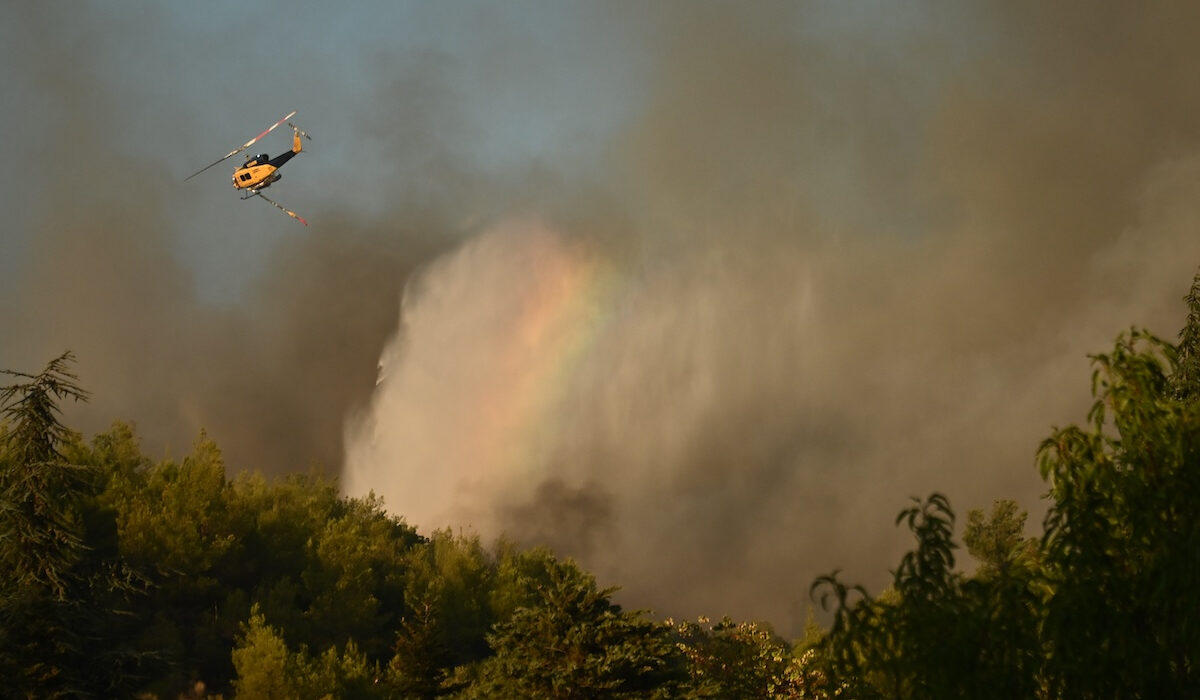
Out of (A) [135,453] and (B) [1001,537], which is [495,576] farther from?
(B) [1001,537]

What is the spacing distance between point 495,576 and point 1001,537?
4550 centimetres

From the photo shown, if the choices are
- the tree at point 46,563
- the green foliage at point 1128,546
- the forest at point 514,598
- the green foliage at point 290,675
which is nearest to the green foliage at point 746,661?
the forest at point 514,598

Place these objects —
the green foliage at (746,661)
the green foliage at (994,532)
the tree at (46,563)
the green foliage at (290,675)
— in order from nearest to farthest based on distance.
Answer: the tree at (46,563) → the green foliage at (746,661) → the green foliage at (290,675) → the green foliage at (994,532)

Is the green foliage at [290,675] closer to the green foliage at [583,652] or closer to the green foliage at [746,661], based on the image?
the green foliage at [746,661]

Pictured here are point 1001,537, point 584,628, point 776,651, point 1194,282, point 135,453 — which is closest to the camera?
point 1194,282

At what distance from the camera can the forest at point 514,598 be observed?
11375mm

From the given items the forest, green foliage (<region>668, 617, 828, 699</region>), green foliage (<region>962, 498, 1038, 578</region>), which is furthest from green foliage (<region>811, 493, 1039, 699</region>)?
green foliage (<region>962, 498, 1038, 578</region>)

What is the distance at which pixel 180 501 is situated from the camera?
77312 mm

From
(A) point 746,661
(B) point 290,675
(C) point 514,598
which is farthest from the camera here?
(C) point 514,598

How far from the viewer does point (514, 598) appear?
8850cm

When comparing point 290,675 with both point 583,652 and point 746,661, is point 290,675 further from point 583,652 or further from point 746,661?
point 583,652

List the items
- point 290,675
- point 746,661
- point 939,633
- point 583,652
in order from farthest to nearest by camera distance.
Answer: point 290,675 → point 746,661 → point 583,652 → point 939,633

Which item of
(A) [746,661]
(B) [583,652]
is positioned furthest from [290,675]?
(B) [583,652]

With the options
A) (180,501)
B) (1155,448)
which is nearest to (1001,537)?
(180,501)
